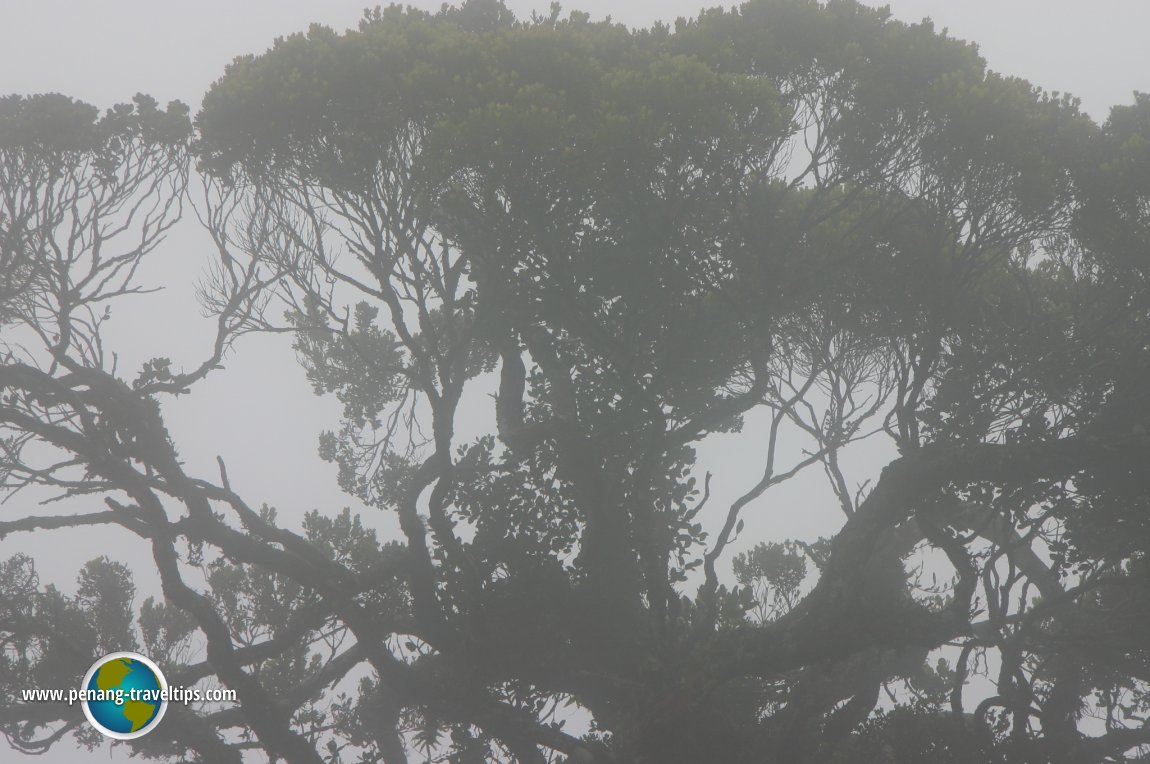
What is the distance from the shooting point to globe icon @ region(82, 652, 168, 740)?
12.2 m

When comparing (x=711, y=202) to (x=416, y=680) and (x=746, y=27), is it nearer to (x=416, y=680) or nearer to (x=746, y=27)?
(x=746, y=27)

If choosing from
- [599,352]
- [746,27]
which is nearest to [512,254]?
[599,352]

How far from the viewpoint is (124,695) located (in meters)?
12.6

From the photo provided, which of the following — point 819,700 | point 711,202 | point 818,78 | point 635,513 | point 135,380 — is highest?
point 818,78

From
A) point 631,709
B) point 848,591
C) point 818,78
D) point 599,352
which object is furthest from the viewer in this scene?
point 818,78

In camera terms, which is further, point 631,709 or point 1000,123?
point 1000,123

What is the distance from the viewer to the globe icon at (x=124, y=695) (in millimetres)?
12156

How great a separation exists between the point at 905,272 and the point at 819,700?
6.35 metres

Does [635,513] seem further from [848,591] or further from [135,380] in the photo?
[135,380]

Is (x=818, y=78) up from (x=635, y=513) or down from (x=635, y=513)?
up

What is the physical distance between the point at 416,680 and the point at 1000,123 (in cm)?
1117

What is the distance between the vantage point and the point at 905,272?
45.0ft

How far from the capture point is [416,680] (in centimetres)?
1201

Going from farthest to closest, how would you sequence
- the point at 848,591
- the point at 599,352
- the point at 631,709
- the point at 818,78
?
the point at 818,78
the point at 599,352
the point at 848,591
the point at 631,709
